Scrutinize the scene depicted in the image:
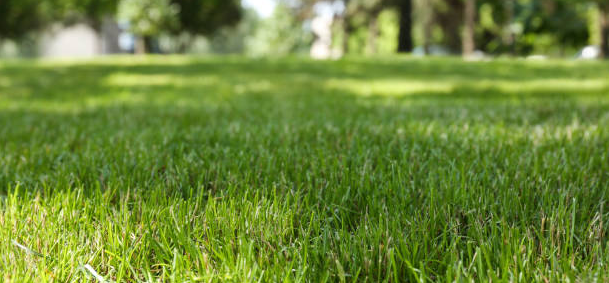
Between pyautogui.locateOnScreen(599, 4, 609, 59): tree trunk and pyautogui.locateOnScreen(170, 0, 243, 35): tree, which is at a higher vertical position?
pyautogui.locateOnScreen(170, 0, 243, 35): tree

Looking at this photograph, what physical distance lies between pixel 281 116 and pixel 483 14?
4306 centimetres

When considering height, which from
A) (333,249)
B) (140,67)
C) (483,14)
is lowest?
(333,249)

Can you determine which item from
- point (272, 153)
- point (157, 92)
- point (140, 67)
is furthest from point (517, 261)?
point (140, 67)

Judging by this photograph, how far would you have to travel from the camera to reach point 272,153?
7.96 ft

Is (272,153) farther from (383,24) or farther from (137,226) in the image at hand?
(383,24)

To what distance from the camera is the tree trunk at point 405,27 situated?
2455 cm

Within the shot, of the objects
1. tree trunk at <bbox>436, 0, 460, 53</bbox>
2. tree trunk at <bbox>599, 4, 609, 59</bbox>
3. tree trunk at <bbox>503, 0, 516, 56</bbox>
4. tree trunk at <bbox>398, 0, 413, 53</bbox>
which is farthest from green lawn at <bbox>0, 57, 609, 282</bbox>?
tree trunk at <bbox>503, 0, 516, 56</bbox>

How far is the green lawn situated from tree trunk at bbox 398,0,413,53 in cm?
2136

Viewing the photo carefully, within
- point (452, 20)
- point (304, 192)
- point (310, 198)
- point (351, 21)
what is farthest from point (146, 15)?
point (310, 198)

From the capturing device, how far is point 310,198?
69.9 inches

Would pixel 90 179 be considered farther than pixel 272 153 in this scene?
No

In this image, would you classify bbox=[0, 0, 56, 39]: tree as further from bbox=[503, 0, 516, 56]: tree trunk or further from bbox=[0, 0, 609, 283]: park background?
bbox=[503, 0, 516, 56]: tree trunk

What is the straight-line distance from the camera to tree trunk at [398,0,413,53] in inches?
966

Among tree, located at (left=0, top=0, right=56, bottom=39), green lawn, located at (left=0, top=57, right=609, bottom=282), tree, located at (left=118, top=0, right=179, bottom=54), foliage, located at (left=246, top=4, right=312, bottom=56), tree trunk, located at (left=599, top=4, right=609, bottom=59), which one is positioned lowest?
green lawn, located at (left=0, top=57, right=609, bottom=282)
